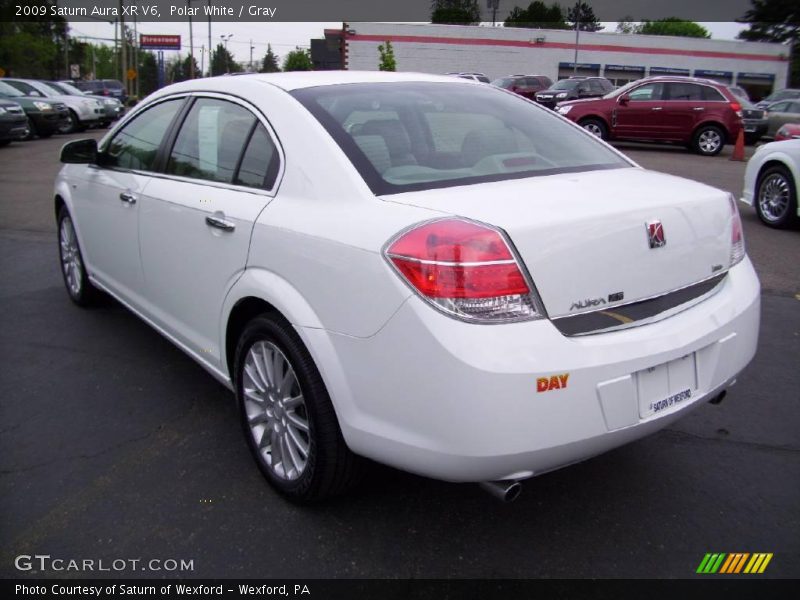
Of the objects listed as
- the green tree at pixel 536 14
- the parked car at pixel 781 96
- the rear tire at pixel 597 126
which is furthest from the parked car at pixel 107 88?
the green tree at pixel 536 14

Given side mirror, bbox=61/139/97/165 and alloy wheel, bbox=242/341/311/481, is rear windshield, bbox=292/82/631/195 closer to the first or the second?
alloy wheel, bbox=242/341/311/481

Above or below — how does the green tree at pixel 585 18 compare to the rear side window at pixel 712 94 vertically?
above

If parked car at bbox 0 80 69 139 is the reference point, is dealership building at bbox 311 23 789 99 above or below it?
above

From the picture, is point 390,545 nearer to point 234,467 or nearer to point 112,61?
point 234,467

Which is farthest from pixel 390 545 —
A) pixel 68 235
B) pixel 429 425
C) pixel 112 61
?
pixel 112 61

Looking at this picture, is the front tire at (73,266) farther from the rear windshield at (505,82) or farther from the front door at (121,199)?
the rear windshield at (505,82)

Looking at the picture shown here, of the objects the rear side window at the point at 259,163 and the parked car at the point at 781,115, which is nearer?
the rear side window at the point at 259,163

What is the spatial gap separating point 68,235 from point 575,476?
409cm

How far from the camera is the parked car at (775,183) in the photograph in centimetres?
790

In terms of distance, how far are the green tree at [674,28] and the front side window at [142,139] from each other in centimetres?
11726

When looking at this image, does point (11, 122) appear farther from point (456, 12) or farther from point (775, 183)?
point (456, 12)

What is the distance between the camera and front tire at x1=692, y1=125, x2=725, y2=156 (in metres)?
17.0

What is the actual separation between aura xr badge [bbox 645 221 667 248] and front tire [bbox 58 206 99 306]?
3939 millimetres

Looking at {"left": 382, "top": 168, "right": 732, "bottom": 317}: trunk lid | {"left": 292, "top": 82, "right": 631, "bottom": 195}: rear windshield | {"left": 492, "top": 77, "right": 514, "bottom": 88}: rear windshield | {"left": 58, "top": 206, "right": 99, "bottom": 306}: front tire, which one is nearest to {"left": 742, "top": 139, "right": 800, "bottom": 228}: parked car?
{"left": 292, "top": 82, "right": 631, "bottom": 195}: rear windshield
